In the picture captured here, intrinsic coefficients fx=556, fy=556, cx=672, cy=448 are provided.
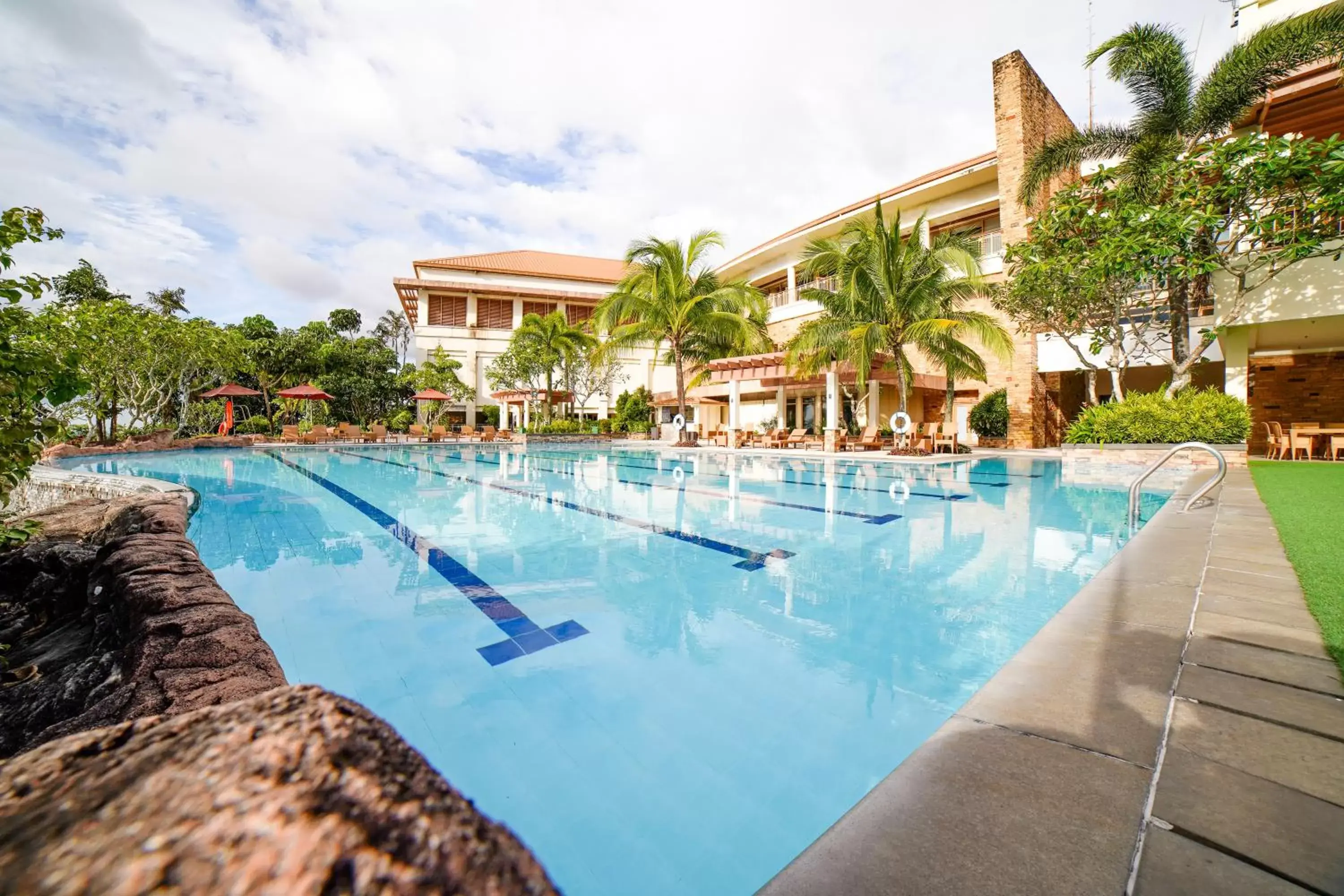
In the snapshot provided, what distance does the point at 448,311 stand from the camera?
36.9 meters

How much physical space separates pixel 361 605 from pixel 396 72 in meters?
12.6

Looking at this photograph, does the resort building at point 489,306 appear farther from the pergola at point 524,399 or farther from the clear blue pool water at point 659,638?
the clear blue pool water at point 659,638

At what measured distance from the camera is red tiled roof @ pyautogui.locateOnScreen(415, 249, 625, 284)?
37.4m

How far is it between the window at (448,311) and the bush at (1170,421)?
34795 mm

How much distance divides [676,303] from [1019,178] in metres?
12.1

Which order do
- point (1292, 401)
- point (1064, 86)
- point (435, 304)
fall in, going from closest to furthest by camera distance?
1. point (1292, 401)
2. point (1064, 86)
3. point (435, 304)

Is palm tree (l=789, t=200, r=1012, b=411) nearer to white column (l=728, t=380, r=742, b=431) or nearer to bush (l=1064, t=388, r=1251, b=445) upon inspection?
bush (l=1064, t=388, r=1251, b=445)

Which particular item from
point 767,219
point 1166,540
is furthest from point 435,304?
point 1166,540

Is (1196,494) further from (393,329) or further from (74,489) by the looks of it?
(393,329)

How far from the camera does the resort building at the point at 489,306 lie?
117 feet

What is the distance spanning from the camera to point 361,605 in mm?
4047

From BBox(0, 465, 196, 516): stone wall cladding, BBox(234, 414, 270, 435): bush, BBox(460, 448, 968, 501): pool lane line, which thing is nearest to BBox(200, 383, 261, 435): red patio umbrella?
BBox(234, 414, 270, 435): bush

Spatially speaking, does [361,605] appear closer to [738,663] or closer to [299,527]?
[738,663]

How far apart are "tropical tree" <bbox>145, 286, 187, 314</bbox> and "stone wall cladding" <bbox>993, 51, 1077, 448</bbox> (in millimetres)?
41804
